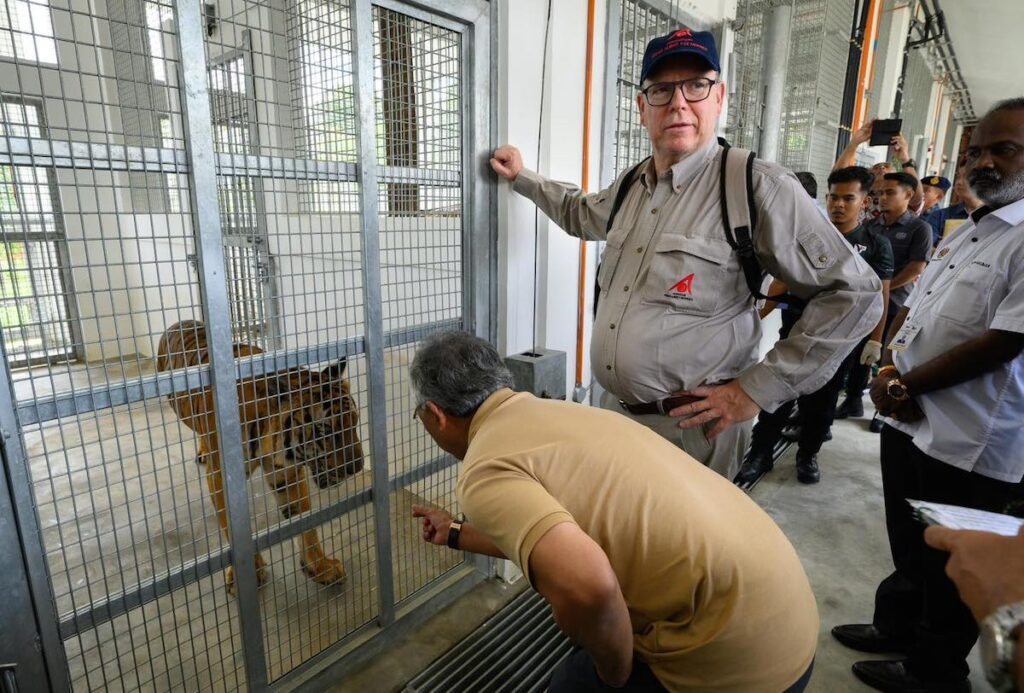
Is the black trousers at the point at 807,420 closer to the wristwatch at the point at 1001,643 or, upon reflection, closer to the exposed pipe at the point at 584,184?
the exposed pipe at the point at 584,184

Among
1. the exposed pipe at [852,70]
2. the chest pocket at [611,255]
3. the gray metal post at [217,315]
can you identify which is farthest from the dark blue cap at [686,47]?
the exposed pipe at [852,70]

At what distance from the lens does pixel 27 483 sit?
4.17 feet

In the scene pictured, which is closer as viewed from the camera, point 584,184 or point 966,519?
point 966,519

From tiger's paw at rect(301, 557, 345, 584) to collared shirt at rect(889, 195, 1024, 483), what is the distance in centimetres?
233

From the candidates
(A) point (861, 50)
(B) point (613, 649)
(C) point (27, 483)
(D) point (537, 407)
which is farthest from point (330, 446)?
(A) point (861, 50)

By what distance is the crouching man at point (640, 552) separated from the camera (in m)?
1.02

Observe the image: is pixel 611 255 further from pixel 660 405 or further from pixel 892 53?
pixel 892 53

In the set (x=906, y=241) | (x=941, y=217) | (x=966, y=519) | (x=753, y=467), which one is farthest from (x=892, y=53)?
(x=966, y=519)

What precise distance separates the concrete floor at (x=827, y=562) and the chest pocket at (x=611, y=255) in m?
1.50

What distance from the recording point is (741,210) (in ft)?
5.40

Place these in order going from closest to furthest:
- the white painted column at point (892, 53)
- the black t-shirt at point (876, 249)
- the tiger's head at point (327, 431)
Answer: the tiger's head at point (327, 431), the black t-shirt at point (876, 249), the white painted column at point (892, 53)

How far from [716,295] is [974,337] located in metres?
0.79

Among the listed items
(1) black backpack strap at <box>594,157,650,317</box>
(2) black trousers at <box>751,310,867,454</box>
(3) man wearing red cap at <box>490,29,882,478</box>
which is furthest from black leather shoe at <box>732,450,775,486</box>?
(1) black backpack strap at <box>594,157,650,317</box>

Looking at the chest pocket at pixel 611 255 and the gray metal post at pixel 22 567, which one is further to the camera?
the chest pocket at pixel 611 255
